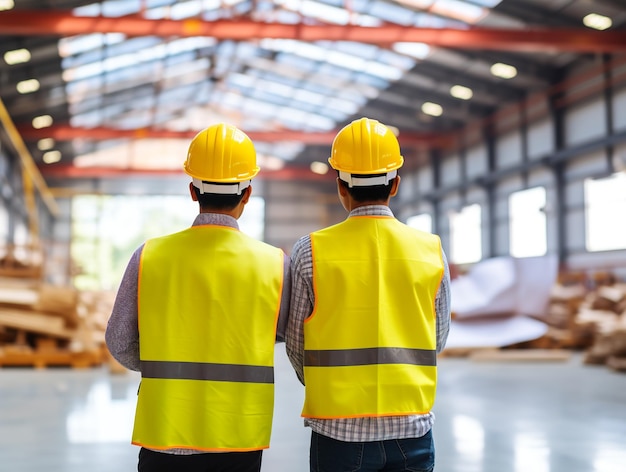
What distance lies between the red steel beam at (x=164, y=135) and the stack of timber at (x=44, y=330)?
1469cm

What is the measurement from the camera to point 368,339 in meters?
2.18

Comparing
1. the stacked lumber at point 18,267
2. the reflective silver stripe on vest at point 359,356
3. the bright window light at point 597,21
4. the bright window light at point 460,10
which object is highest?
the bright window light at point 460,10

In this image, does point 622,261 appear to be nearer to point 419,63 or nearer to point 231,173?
point 419,63

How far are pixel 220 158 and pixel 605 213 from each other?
17.9m

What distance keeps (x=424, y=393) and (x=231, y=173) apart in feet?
3.01

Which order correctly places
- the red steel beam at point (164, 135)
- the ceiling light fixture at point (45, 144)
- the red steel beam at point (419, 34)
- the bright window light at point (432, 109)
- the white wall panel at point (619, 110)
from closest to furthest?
the red steel beam at point (419, 34) < the white wall panel at point (619, 110) < the bright window light at point (432, 109) < the red steel beam at point (164, 135) < the ceiling light fixture at point (45, 144)

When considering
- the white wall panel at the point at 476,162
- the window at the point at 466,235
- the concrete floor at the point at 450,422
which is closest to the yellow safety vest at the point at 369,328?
the concrete floor at the point at 450,422

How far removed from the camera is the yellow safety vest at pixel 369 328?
2.16m

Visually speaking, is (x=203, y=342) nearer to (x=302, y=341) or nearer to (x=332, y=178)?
(x=302, y=341)

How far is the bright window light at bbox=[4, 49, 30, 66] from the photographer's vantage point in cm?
1858

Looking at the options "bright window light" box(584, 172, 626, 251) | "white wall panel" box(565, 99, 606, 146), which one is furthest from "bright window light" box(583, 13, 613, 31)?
"bright window light" box(584, 172, 626, 251)

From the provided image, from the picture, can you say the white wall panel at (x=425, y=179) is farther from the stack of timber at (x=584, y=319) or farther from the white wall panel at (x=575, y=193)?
the stack of timber at (x=584, y=319)

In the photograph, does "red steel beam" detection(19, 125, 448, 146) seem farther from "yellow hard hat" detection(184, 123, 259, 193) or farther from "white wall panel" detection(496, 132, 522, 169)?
"yellow hard hat" detection(184, 123, 259, 193)

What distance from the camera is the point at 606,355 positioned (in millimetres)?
11531
